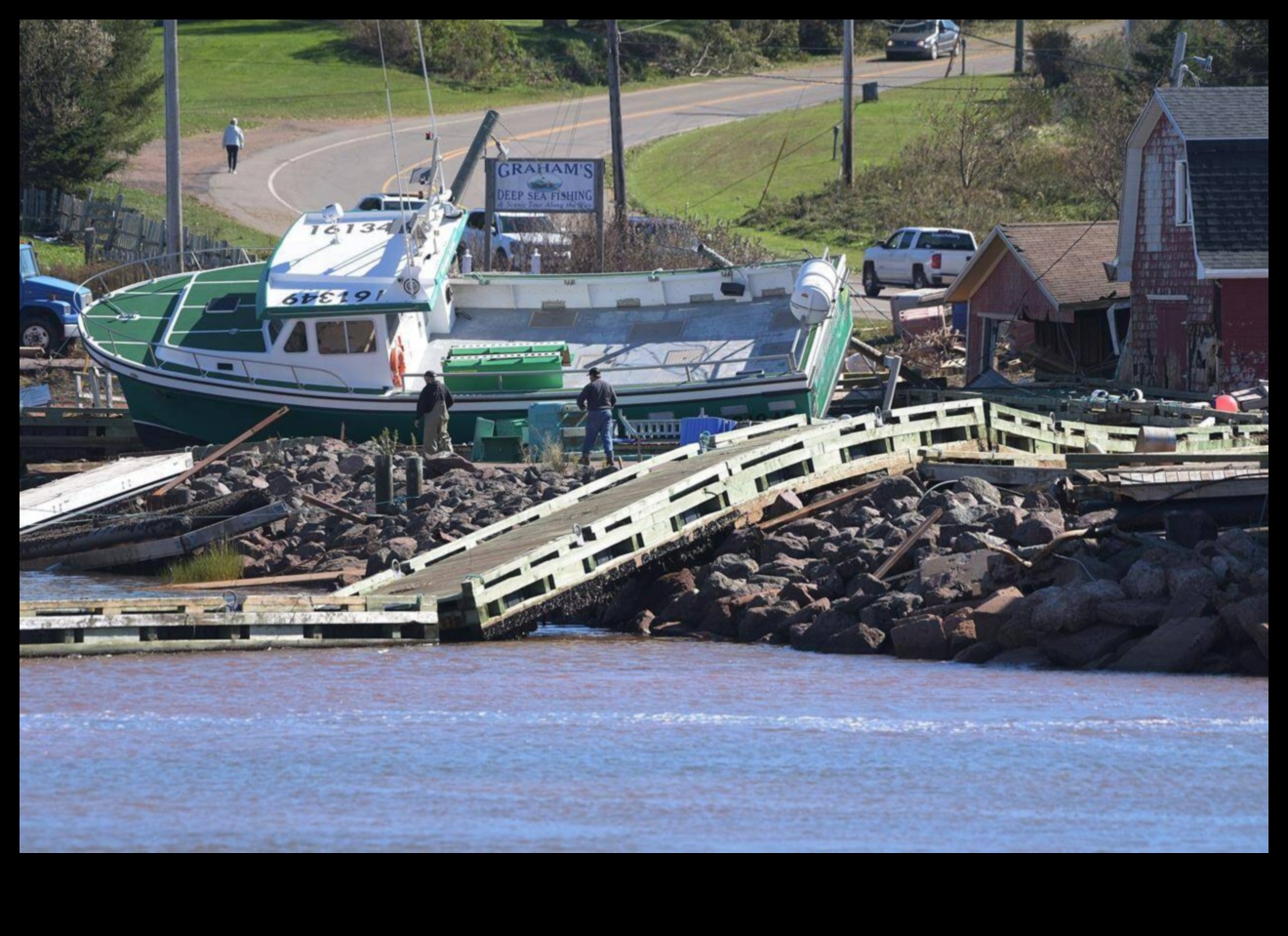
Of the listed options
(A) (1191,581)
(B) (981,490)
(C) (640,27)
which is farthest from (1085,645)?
(C) (640,27)

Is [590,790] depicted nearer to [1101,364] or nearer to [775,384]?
[775,384]

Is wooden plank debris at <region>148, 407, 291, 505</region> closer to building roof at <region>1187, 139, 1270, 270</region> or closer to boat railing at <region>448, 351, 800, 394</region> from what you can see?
boat railing at <region>448, 351, 800, 394</region>

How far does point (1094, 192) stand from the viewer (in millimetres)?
58406

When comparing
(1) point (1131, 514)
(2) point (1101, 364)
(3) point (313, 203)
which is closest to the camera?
(1) point (1131, 514)

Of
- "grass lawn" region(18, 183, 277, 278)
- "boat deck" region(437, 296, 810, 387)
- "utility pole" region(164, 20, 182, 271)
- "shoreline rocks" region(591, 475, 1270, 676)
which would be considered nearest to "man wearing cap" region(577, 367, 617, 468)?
"boat deck" region(437, 296, 810, 387)

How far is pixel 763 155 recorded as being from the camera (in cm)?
6488

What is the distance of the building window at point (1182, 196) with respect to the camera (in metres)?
34.6

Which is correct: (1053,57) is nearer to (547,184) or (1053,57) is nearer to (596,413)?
(547,184)

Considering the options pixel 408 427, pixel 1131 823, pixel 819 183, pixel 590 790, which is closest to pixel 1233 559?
pixel 1131 823

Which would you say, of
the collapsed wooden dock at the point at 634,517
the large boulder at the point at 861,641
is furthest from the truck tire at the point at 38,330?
the large boulder at the point at 861,641

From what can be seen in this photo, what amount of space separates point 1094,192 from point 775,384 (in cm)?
3060

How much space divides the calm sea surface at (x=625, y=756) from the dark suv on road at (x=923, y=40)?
206 ft

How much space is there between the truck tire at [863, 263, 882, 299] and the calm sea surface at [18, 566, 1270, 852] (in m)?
31.0

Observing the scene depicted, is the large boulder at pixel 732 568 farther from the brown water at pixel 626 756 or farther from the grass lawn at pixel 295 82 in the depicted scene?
the grass lawn at pixel 295 82
